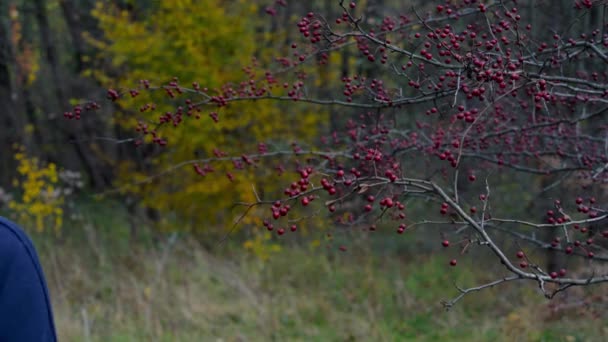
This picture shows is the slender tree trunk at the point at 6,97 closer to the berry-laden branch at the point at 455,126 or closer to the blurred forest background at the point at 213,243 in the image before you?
the blurred forest background at the point at 213,243

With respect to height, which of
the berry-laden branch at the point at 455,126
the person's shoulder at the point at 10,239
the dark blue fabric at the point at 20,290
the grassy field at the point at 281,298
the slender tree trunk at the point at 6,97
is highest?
the person's shoulder at the point at 10,239

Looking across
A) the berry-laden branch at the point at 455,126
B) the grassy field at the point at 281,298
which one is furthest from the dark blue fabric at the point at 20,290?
the grassy field at the point at 281,298

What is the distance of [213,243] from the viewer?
10.7 m

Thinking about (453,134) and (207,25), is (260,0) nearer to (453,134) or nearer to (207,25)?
→ (207,25)

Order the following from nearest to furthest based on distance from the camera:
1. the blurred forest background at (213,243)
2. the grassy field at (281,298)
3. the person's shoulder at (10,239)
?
the person's shoulder at (10,239)
the grassy field at (281,298)
the blurred forest background at (213,243)

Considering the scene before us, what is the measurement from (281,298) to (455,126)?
13.7ft

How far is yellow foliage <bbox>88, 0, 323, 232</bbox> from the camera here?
9406 millimetres

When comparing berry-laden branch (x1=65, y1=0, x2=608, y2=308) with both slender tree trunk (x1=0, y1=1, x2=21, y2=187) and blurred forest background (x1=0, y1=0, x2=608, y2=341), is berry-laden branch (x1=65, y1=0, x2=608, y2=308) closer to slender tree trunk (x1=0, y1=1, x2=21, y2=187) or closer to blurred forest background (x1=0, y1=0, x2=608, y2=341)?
blurred forest background (x1=0, y1=0, x2=608, y2=341)

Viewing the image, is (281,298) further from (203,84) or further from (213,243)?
(203,84)

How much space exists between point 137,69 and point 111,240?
2.99 metres

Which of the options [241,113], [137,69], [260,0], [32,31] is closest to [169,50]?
[137,69]

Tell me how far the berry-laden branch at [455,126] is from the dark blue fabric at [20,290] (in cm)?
75

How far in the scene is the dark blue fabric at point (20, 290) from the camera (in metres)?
1.52

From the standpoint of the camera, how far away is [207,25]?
966 centimetres
